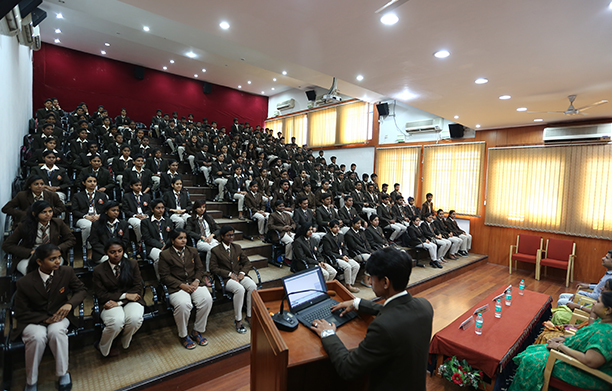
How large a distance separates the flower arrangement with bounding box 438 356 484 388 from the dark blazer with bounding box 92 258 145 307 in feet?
9.53

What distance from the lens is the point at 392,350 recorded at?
1.15m

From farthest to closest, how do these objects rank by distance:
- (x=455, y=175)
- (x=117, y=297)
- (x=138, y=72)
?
(x=138, y=72) < (x=455, y=175) < (x=117, y=297)

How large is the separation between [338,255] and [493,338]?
252cm

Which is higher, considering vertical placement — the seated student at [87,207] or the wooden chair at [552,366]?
the seated student at [87,207]

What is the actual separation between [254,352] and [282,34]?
2.93m

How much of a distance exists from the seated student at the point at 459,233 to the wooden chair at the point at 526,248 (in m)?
0.98

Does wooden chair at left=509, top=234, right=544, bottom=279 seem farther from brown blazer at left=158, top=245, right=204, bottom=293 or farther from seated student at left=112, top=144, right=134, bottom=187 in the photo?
seated student at left=112, top=144, right=134, bottom=187

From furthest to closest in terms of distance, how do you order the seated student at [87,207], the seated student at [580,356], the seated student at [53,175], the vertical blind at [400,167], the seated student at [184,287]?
the vertical blind at [400,167], the seated student at [53,175], the seated student at [87,207], the seated student at [184,287], the seated student at [580,356]

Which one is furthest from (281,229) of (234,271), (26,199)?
(26,199)

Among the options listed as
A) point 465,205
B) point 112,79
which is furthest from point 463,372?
point 112,79

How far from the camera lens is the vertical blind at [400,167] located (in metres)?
8.80

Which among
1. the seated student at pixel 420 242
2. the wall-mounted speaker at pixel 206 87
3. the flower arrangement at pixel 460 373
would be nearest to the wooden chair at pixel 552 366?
the flower arrangement at pixel 460 373

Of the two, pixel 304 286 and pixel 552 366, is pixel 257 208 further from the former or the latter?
pixel 552 366

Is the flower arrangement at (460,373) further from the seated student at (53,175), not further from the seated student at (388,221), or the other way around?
the seated student at (53,175)
